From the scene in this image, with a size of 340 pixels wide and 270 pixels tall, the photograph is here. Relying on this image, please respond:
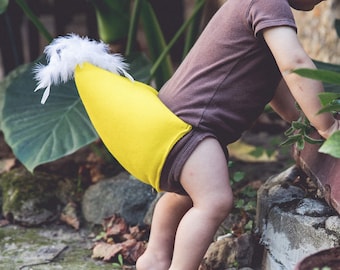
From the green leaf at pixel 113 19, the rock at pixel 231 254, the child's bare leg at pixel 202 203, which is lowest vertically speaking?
the rock at pixel 231 254

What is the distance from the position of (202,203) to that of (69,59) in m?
0.52

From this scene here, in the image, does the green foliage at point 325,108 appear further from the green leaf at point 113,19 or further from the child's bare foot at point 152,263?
the green leaf at point 113,19

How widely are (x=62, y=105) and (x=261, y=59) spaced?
101 centimetres

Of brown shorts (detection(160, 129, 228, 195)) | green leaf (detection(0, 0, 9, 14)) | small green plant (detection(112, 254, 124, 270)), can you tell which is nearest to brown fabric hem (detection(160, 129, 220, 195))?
brown shorts (detection(160, 129, 228, 195))

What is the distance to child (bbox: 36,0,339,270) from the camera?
5.28ft

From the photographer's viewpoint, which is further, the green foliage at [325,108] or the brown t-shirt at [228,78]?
the brown t-shirt at [228,78]

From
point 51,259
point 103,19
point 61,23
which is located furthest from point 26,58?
point 51,259

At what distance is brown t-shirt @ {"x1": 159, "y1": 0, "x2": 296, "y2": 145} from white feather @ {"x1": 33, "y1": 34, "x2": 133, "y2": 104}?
0.64ft

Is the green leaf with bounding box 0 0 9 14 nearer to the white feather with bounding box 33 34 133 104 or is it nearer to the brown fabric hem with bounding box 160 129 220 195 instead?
the white feather with bounding box 33 34 133 104

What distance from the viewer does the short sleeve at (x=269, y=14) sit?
62.8 inches

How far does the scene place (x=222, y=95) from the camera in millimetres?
1723

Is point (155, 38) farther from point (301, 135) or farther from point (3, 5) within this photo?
point (301, 135)

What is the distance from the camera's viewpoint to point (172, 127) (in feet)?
5.58

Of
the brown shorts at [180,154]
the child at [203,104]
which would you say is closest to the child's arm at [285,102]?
the child at [203,104]
